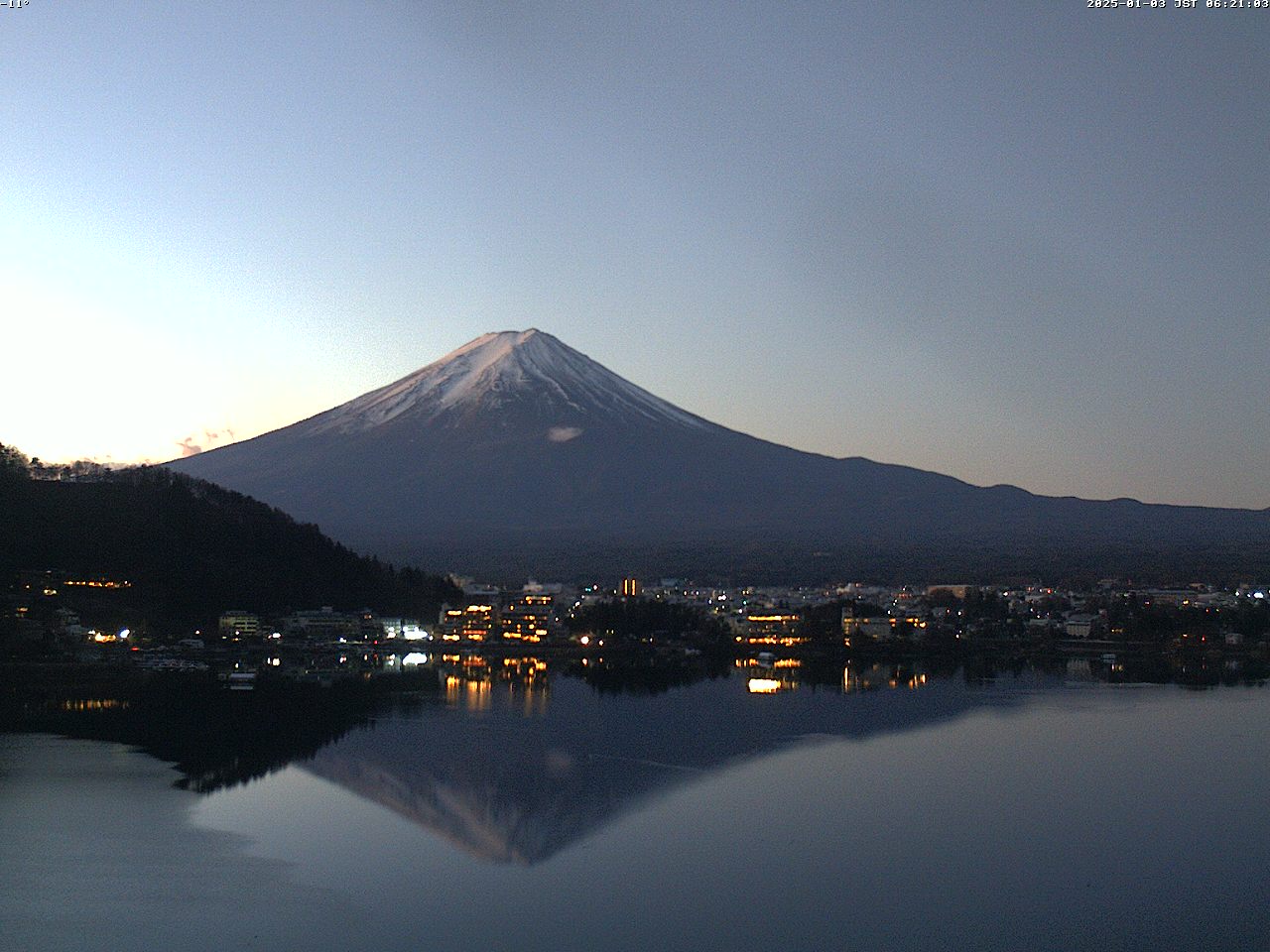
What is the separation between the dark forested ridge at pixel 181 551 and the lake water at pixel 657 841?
39.0 feet

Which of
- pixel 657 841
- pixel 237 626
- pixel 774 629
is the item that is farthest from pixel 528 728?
pixel 774 629

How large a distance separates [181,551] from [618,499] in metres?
33.0

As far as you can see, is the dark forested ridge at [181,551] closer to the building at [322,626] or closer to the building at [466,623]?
the building at [466,623]

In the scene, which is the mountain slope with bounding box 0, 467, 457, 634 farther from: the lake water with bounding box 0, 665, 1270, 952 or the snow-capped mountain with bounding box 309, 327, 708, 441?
the snow-capped mountain with bounding box 309, 327, 708, 441

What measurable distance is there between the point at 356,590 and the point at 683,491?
3035 centimetres

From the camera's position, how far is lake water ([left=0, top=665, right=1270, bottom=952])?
25.6 ft

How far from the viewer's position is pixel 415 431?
63.2m

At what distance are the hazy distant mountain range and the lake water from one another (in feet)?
112

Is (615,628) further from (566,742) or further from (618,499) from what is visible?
(618,499)

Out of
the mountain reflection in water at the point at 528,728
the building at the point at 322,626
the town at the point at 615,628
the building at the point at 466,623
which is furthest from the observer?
the building at the point at 466,623

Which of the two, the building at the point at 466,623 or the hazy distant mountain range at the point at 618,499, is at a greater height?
the hazy distant mountain range at the point at 618,499

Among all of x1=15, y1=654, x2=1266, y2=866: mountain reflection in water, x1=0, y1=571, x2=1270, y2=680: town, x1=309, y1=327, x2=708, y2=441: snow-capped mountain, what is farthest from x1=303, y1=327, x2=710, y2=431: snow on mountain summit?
x1=15, y1=654, x2=1266, y2=866: mountain reflection in water

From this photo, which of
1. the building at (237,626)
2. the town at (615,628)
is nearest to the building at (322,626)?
the town at (615,628)

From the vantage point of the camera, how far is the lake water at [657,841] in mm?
7793
